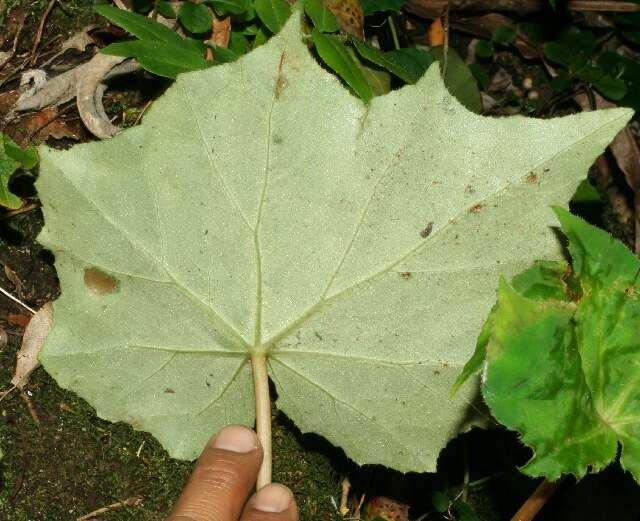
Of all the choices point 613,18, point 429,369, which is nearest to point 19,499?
point 429,369

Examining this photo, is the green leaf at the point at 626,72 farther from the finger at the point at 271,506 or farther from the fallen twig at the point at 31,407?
the fallen twig at the point at 31,407

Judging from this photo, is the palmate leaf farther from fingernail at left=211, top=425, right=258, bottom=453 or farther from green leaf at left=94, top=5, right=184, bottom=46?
green leaf at left=94, top=5, right=184, bottom=46

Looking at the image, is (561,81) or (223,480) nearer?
(223,480)

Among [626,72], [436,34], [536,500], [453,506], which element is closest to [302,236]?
[536,500]

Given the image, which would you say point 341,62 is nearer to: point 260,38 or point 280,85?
point 280,85

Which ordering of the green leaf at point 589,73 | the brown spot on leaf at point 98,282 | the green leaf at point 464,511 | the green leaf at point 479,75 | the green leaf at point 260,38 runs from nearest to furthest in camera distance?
1. the brown spot on leaf at point 98,282
2. the green leaf at point 260,38
3. the green leaf at point 464,511
4. the green leaf at point 479,75
5. the green leaf at point 589,73

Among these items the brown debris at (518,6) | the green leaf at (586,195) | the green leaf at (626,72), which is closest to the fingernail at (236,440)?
the green leaf at (586,195)
